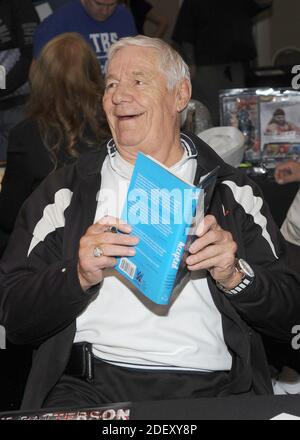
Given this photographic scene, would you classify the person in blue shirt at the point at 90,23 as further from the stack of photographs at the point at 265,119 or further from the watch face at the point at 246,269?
the watch face at the point at 246,269

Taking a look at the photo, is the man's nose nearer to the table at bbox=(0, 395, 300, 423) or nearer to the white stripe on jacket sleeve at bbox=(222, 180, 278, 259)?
the white stripe on jacket sleeve at bbox=(222, 180, 278, 259)

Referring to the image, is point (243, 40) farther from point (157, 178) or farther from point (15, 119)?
point (157, 178)

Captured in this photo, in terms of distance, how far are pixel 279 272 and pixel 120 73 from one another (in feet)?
2.24

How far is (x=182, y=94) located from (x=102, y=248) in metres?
0.66

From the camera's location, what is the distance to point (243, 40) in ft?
18.0

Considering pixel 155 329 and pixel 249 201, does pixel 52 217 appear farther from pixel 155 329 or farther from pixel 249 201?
pixel 249 201

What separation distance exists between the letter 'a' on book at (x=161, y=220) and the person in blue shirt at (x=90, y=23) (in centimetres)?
283

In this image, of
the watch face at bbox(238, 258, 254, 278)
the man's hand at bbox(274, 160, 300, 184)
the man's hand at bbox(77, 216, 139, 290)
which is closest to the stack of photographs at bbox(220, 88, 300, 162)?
the man's hand at bbox(274, 160, 300, 184)

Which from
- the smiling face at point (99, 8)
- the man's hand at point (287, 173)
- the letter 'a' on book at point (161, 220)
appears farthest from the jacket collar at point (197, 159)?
the smiling face at point (99, 8)

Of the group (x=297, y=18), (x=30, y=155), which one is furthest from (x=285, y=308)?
(x=297, y=18)

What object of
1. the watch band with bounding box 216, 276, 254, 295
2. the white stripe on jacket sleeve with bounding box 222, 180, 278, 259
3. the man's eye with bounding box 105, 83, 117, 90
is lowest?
the watch band with bounding box 216, 276, 254, 295

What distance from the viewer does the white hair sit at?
1924 mm

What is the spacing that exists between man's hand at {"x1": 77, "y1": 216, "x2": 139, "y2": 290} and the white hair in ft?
1.87

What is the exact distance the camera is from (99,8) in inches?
168
